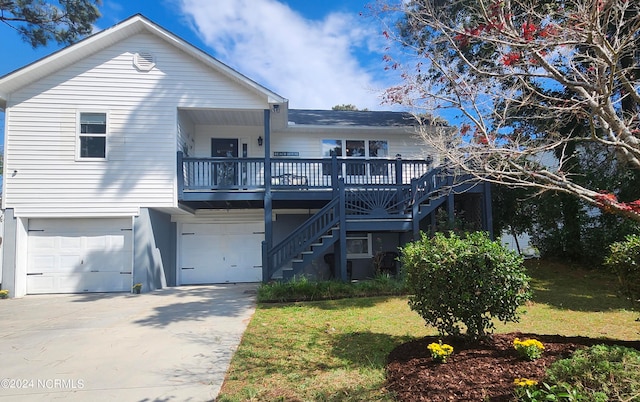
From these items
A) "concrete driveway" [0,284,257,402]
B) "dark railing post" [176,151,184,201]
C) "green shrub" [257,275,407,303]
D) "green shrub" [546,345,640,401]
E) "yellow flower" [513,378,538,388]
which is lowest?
"concrete driveway" [0,284,257,402]

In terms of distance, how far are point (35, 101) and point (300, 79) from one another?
798 cm

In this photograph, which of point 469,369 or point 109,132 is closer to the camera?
point 469,369

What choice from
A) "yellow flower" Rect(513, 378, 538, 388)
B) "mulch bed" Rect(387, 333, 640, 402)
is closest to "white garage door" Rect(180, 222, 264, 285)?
"mulch bed" Rect(387, 333, 640, 402)

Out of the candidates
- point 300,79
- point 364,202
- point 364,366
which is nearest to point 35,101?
point 300,79

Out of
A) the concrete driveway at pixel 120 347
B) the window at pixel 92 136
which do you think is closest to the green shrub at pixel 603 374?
the concrete driveway at pixel 120 347

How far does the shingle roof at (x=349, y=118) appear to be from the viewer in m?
13.6

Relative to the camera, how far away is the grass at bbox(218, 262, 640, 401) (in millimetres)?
3705

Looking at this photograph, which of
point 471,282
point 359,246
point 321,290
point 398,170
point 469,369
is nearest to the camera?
point 469,369

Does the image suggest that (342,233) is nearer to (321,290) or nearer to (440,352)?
(321,290)

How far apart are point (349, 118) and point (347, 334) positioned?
1049 cm

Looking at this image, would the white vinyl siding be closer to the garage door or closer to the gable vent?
the gable vent

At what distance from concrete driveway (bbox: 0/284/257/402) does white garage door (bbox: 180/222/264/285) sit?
3.40 m

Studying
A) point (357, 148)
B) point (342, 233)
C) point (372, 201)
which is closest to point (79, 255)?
point (342, 233)

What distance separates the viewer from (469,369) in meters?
3.54
